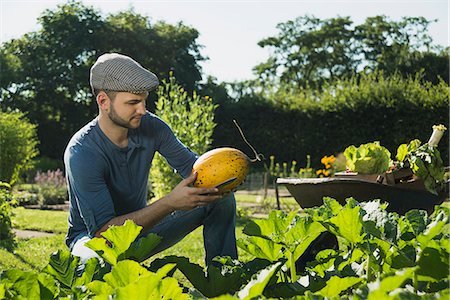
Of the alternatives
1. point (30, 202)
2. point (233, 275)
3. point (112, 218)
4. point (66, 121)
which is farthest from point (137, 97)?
point (66, 121)

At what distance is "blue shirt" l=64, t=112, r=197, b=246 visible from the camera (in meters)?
2.71

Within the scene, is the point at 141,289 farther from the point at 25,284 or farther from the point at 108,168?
the point at 108,168

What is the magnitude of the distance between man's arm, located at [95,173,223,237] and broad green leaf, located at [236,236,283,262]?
1.04m

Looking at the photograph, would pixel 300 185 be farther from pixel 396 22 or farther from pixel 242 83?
pixel 396 22

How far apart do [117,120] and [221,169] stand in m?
0.72

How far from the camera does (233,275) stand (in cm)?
134

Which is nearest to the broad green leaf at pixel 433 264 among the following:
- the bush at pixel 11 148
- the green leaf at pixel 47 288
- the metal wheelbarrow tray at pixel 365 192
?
the green leaf at pixel 47 288

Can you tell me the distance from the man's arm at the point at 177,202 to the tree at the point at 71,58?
25.9m

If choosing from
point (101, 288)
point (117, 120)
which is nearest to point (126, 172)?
point (117, 120)

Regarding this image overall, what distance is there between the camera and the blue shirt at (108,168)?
2.71 m

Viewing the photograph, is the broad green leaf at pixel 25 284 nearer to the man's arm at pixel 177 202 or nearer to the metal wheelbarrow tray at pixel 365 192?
the man's arm at pixel 177 202

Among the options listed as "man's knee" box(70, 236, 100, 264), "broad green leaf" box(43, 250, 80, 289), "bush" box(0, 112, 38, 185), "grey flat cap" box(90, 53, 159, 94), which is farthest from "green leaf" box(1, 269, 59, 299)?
"bush" box(0, 112, 38, 185)

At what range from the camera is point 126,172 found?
3090mm

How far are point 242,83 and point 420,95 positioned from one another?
21.4 metres
